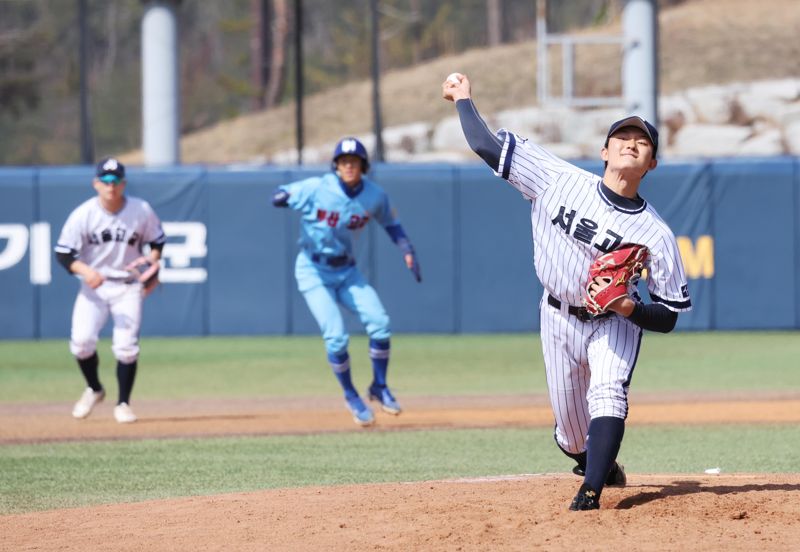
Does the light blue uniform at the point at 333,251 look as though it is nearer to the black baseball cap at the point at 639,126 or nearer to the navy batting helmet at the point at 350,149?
the navy batting helmet at the point at 350,149

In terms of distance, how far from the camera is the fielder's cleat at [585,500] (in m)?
5.55

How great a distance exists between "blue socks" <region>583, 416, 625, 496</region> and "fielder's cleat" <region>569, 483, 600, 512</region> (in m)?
0.02

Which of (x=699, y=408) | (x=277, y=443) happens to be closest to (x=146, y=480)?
(x=277, y=443)

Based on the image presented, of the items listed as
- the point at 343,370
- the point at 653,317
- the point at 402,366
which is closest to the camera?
the point at 653,317

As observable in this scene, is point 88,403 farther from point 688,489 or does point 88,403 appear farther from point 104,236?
point 688,489

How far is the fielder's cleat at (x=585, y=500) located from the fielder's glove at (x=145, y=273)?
5.45 m

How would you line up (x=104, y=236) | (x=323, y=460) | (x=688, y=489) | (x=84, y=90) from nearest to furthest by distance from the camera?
(x=688, y=489) → (x=323, y=460) → (x=104, y=236) → (x=84, y=90)

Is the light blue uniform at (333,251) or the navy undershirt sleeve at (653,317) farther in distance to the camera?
the light blue uniform at (333,251)

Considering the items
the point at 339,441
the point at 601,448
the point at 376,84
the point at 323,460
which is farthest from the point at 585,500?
the point at 376,84

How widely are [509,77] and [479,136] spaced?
100ft

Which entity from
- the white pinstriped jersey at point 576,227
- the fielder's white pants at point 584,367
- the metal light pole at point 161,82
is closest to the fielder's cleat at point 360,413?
the fielder's white pants at point 584,367

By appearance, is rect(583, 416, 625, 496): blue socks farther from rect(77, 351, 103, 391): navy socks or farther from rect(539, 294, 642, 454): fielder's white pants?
rect(77, 351, 103, 391): navy socks

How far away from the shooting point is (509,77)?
3612cm

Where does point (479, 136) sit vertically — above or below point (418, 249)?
above
